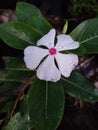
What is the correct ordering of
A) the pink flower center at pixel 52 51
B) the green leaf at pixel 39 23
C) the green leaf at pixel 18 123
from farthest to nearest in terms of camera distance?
the green leaf at pixel 18 123 < the green leaf at pixel 39 23 < the pink flower center at pixel 52 51

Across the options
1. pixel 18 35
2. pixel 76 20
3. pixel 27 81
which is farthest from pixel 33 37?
pixel 76 20

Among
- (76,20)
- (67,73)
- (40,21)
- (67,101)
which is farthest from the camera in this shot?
(76,20)


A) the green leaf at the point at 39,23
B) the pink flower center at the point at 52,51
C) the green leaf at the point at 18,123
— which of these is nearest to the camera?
the pink flower center at the point at 52,51

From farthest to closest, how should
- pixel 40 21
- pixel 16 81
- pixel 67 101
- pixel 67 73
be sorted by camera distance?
pixel 67 101
pixel 16 81
pixel 40 21
pixel 67 73

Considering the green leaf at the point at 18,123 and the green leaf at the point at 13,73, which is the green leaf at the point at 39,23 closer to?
the green leaf at the point at 13,73

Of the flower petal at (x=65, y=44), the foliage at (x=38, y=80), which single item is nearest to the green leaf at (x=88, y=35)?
the foliage at (x=38, y=80)

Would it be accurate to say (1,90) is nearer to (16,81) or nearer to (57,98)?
(16,81)

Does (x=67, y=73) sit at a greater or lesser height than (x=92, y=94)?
greater
